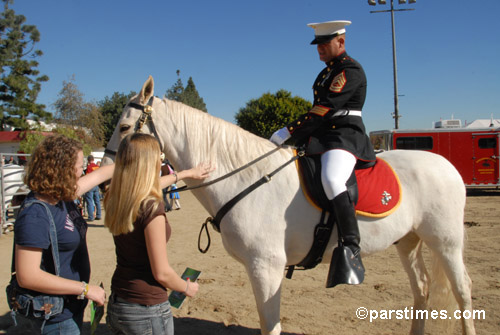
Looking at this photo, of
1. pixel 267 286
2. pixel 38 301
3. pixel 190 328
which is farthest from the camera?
pixel 190 328

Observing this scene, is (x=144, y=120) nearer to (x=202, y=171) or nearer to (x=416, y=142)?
(x=202, y=171)

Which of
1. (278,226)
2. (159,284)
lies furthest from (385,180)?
(159,284)

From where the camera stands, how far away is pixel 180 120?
8.38 feet

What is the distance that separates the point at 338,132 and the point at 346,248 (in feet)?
2.91

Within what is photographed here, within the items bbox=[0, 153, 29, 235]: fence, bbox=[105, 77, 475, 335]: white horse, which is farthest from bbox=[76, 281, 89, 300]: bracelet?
bbox=[0, 153, 29, 235]: fence

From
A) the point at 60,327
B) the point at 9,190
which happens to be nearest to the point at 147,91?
the point at 60,327

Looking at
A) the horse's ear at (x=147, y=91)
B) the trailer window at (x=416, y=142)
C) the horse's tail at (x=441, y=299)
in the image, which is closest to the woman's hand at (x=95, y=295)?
the horse's ear at (x=147, y=91)

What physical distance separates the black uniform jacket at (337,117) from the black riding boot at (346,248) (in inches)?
17.1

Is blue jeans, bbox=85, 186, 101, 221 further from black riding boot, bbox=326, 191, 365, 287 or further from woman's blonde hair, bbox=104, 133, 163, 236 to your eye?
black riding boot, bbox=326, 191, 365, 287

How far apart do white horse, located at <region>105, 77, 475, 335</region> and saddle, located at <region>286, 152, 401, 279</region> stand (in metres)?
0.06

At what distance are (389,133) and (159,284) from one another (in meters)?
15.2

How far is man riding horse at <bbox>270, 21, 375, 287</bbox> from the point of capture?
2299 millimetres

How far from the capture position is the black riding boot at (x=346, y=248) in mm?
2248

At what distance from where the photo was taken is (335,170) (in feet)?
7.70
